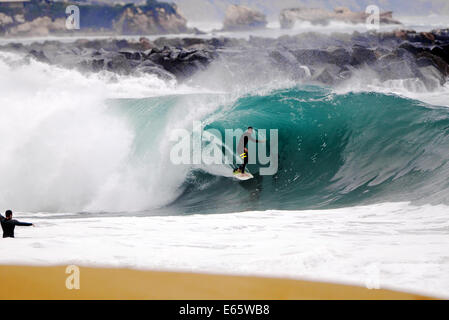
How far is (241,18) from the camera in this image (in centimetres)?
2927

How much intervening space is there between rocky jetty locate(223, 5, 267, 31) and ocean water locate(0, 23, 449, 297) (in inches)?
738

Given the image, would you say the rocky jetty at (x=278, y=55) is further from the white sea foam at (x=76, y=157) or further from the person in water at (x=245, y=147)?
the person in water at (x=245, y=147)

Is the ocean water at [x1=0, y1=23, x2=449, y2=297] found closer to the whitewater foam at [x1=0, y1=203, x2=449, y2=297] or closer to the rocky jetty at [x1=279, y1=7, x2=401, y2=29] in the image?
the whitewater foam at [x1=0, y1=203, x2=449, y2=297]

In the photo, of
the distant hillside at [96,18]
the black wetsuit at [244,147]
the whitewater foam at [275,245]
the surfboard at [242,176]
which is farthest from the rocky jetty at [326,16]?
the whitewater foam at [275,245]

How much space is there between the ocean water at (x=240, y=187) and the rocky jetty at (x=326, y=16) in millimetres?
19401

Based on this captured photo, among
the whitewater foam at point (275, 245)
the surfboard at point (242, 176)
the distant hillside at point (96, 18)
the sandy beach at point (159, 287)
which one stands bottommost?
the sandy beach at point (159, 287)

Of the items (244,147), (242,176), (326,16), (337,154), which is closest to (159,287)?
(244,147)

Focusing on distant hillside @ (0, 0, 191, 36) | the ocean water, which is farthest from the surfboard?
distant hillside @ (0, 0, 191, 36)

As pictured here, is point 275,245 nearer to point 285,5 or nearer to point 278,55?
point 278,55

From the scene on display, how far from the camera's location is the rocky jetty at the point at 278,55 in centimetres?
2297

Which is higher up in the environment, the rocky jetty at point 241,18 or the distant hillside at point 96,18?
the distant hillside at point 96,18

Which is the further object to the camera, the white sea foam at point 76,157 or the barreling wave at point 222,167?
the white sea foam at point 76,157

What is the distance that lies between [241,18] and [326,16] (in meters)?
4.79
